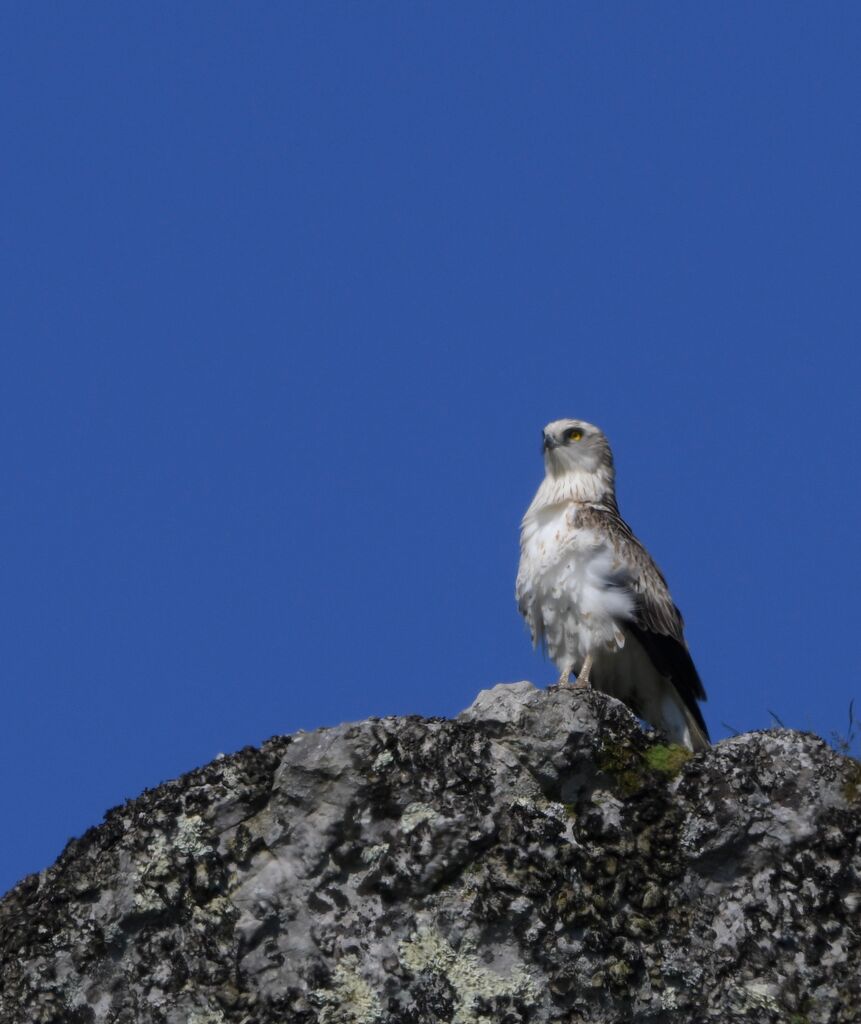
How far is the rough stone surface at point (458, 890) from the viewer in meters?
6.82

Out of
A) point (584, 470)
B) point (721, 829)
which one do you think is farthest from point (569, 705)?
point (584, 470)

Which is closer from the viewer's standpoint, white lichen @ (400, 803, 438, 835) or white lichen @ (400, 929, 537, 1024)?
white lichen @ (400, 929, 537, 1024)

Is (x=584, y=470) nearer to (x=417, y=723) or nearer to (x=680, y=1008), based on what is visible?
(x=417, y=723)

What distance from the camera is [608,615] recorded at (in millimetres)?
10789

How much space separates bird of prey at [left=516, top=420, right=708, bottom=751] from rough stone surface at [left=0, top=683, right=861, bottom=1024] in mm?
3294

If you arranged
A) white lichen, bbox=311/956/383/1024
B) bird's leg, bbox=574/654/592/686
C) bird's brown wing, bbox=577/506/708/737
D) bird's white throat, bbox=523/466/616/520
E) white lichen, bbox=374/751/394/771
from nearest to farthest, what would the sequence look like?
1. white lichen, bbox=311/956/383/1024
2. white lichen, bbox=374/751/394/771
3. bird's leg, bbox=574/654/592/686
4. bird's brown wing, bbox=577/506/708/737
5. bird's white throat, bbox=523/466/616/520

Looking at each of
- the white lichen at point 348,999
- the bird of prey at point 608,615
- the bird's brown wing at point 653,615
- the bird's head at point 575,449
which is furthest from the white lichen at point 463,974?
the bird's head at point 575,449

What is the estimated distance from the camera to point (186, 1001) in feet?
22.7

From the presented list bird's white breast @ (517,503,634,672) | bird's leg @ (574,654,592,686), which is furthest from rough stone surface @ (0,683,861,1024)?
bird's white breast @ (517,503,634,672)

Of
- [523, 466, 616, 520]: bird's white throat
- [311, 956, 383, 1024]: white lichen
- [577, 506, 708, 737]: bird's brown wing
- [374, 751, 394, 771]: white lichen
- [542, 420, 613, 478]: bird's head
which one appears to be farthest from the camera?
[542, 420, 613, 478]: bird's head

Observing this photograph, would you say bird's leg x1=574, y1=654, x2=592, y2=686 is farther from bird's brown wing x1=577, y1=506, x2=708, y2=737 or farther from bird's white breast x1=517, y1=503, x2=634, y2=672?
bird's brown wing x1=577, y1=506, x2=708, y2=737

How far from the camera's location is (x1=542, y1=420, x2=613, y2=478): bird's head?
40.4 feet

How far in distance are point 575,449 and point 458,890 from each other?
230 inches

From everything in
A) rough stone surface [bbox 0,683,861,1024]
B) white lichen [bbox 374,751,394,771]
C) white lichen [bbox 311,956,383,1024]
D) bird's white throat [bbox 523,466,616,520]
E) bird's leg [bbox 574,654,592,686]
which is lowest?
white lichen [bbox 311,956,383,1024]
